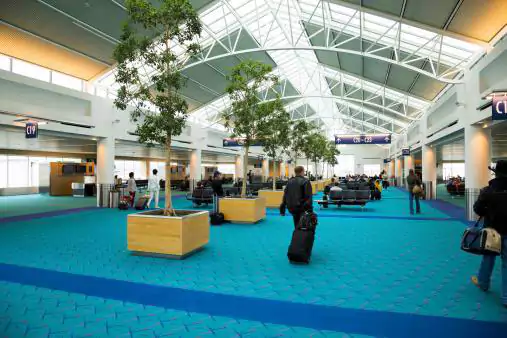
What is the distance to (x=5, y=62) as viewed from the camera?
11.7 meters

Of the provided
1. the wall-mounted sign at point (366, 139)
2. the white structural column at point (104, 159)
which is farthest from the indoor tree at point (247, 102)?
the wall-mounted sign at point (366, 139)

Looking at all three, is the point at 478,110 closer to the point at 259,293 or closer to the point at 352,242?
the point at 352,242

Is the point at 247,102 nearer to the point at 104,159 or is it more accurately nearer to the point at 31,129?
the point at 31,129

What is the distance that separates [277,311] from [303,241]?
1966 millimetres

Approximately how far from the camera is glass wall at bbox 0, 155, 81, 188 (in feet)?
77.9

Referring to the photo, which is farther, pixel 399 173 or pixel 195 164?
pixel 399 173

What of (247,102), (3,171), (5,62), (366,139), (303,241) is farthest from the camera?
(366,139)

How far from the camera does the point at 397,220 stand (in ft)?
35.6

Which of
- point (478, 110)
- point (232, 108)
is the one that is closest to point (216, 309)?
point (232, 108)

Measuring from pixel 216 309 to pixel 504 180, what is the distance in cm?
382

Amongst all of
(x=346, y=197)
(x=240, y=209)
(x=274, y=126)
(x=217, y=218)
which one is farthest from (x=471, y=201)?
(x=217, y=218)

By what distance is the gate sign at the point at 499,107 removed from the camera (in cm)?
764

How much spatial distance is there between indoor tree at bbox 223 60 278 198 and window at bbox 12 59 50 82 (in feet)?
27.0

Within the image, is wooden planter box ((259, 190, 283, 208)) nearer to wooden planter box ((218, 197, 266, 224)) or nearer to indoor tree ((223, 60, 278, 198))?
indoor tree ((223, 60, 278, 198))
